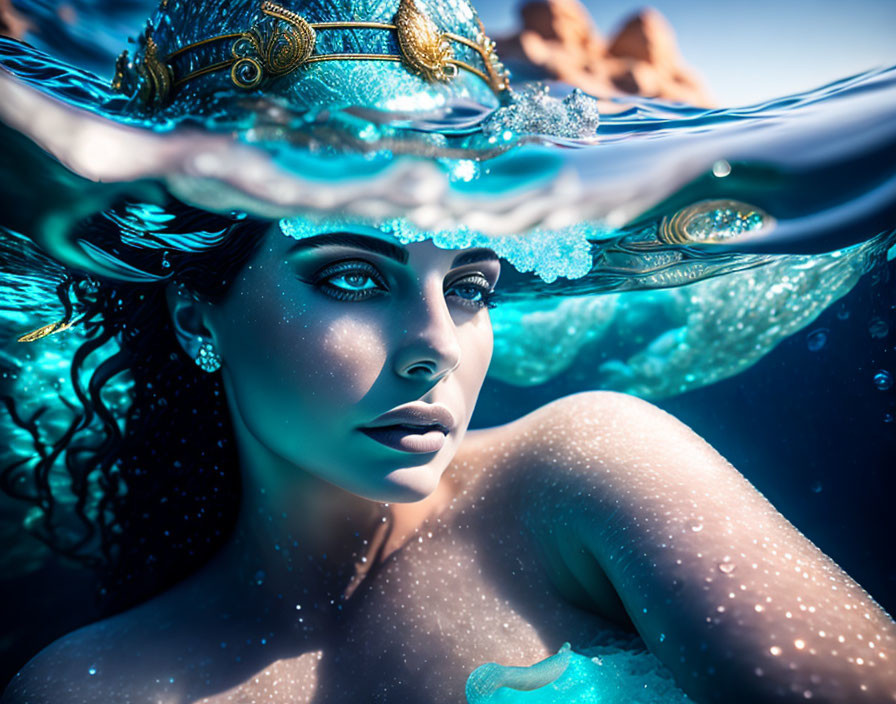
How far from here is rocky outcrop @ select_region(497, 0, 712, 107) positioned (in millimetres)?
3654

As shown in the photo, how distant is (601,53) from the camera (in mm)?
4059

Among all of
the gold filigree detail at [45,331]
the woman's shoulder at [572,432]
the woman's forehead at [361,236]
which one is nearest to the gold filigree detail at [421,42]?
the woman's forehead at [361,236]

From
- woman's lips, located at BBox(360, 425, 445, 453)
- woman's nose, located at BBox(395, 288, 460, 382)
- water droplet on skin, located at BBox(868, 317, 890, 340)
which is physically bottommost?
woman's lips, located at BBox(360, 425, 445, 453)

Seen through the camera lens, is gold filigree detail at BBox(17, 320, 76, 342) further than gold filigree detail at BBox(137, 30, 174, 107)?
Yes

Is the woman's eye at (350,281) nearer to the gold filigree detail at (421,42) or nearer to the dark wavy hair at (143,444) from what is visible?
the dark wavy hair at (143,444)

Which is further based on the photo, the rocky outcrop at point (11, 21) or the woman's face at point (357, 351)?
the rocky outcrop at point (11, 21)

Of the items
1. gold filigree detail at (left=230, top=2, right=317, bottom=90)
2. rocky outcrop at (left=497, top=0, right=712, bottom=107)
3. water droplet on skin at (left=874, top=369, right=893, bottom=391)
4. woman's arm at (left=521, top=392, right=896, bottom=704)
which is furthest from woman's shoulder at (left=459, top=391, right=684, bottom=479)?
rocky outcrop at (left=497, top=0, right=712, bottom=107)

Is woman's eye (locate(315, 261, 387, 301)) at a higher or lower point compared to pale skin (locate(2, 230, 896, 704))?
higher

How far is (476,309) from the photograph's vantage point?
1.56 metres

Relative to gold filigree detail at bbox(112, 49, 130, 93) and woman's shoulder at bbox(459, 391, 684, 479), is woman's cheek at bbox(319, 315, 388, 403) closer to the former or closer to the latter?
woman's shoulder at bbox(459, 391, 684, 479)

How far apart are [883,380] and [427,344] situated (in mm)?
1895

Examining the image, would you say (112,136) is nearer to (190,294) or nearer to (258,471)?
(190,294)

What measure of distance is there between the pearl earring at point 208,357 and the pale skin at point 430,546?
0.03m

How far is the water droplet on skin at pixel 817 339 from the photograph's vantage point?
3041mm
